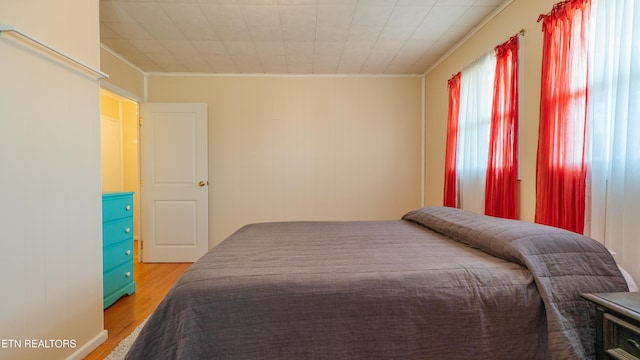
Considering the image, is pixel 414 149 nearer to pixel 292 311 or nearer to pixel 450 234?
pixel 450 234

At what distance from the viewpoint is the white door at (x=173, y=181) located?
3.64 meters

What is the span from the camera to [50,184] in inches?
59.1

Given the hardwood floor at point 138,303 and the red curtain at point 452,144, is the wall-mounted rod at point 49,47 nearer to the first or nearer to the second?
the hardwood floor at point 138,303

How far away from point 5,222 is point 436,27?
3.25 metres

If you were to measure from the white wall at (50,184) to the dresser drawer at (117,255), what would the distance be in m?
0.62

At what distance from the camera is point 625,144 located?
1411 millimetres

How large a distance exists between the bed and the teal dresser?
1664 mm

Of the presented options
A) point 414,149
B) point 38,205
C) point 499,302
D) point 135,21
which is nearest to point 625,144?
point 499,302

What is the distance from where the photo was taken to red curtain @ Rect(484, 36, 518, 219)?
217 cm

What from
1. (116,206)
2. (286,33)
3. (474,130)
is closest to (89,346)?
(116,206)

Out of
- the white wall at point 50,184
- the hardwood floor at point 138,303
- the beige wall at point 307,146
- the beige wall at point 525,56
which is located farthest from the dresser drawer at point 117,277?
the beige wall at point 525,56

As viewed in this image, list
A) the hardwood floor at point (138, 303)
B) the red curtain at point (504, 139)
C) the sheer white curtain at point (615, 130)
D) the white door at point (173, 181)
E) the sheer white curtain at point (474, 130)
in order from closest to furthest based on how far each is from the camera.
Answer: the sheer white curtain at point (615, 130), the hardwood floor at point (138, 303), the red curtain at point (504, 139), the sheer white curtain at point (474, 130), the white door at point (173, 181)

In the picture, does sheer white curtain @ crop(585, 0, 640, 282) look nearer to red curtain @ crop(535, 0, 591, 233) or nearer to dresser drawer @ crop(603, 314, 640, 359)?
red curtain @ crop(535, 0, 591, 233)

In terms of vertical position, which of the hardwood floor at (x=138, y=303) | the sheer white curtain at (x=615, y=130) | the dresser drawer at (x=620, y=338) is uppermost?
the sheer white curtain at (x=615, y=130)
